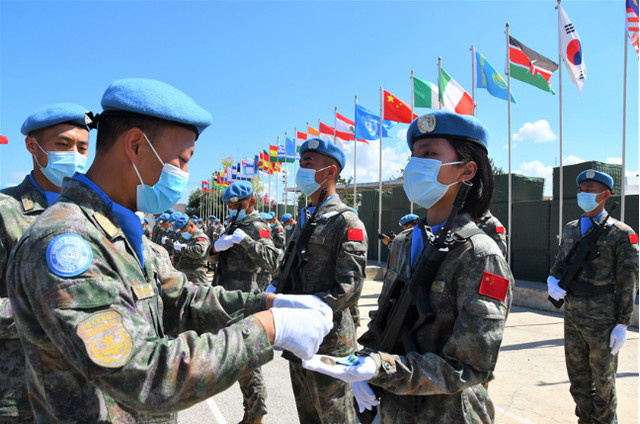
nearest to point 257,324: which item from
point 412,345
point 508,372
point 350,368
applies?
point 350,368

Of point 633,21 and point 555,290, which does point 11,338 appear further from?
point 633,21

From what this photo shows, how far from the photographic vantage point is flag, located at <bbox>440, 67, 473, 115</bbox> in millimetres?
10812

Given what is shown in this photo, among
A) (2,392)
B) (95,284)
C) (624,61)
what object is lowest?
(2,392)

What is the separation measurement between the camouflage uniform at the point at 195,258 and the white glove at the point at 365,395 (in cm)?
589

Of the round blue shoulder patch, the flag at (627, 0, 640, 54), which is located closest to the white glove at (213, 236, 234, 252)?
the round blue shoulder patch

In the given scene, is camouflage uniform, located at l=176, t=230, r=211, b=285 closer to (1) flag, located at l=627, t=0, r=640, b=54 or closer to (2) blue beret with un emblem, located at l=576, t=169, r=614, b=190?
(2) blue beret with un emblem, located at l=576, t=169, r=614, b=190

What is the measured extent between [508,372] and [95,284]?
539cm

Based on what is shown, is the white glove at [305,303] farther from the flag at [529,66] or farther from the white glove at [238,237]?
the flag at [529,66]

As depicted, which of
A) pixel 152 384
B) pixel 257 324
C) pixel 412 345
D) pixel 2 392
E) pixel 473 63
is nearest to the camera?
pixel 152 384

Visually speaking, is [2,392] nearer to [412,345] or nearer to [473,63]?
[412,345]

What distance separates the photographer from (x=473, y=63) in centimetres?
1091

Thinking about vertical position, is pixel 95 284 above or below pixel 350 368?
above

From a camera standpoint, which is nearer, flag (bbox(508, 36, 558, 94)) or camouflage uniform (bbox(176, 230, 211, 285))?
camouflage uniform (bbox(176, 230, 211, 285))

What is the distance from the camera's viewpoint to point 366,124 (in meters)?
14.0
